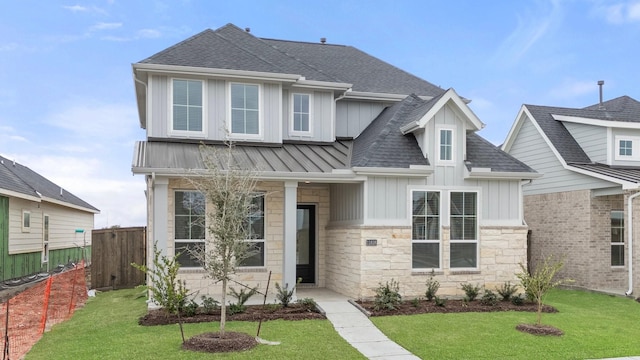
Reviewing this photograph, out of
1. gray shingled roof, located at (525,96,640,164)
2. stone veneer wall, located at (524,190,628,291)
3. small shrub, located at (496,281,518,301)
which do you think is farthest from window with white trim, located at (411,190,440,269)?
gray shingled roof, located at (525,96,640,164)

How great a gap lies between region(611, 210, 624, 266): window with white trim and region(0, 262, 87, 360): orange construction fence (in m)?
15.5

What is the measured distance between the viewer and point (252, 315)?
10445 millimetres

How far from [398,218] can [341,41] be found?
10.9 m

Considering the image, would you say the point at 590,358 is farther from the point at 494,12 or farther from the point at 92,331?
the point at 494,12

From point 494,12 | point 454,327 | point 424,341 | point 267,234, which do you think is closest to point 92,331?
point 267,234

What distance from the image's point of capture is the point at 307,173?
12062 millimetres

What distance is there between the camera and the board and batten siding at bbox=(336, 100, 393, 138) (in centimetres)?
1580

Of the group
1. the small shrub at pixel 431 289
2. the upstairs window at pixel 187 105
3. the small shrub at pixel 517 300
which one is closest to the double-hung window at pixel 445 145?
the small shrub at pixel 431 289

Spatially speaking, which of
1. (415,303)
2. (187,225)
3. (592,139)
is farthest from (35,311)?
(592,139)

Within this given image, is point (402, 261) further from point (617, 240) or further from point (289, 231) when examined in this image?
point (617, 240)

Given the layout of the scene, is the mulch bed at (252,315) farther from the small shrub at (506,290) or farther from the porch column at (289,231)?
the small shrub at (506,290)

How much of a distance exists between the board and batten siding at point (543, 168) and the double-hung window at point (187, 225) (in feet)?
33.6

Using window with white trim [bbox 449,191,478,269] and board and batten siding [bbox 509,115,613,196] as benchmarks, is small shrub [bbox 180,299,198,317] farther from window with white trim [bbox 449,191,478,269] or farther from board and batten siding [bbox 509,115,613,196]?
board and batten siding [bbox 509,115,613,196]

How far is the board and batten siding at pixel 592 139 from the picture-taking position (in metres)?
16.9
